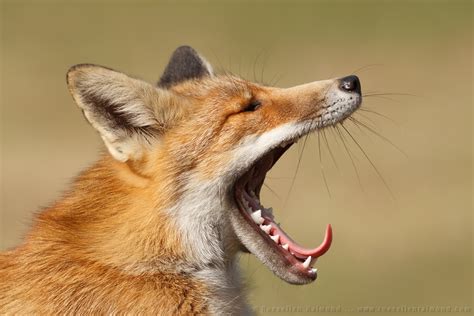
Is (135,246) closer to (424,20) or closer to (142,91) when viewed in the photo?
(142,91)

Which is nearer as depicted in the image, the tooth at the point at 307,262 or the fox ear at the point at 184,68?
the tooth at the point at 307,262

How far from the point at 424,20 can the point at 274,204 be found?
17232 mm

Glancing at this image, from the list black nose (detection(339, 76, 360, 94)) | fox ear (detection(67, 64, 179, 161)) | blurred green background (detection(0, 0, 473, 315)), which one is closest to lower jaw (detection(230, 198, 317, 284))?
blurred green background (detection(0, 0, 473, 315))

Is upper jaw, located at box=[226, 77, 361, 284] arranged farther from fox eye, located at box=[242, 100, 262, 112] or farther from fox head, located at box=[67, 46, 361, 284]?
fox eye, located at box=[242, 100, 262, 112]

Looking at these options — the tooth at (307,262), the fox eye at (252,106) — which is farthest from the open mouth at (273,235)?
the fox eye at (252,106)

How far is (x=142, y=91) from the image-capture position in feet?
28.1

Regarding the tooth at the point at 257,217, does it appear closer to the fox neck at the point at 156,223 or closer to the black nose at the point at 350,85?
the fox neck at the point at 156,223

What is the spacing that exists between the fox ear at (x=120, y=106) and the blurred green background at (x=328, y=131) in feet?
3.98

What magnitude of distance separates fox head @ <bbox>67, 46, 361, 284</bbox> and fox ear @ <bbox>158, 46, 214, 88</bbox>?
1054 mm

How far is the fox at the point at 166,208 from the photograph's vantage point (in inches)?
318

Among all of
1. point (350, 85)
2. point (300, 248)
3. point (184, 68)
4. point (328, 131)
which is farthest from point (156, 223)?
point (328, 131)

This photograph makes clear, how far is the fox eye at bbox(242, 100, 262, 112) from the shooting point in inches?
340

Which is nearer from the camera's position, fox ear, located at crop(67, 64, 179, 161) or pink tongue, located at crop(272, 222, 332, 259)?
fox ear, located at crop(67, 64, 179, 161)

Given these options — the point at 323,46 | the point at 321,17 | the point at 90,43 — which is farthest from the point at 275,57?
the point at 90,43
